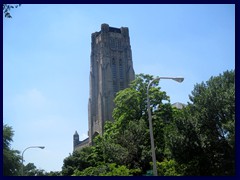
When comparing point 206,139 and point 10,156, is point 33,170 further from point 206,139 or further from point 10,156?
point 206,139

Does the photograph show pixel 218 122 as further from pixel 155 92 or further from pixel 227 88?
pixel 155 92

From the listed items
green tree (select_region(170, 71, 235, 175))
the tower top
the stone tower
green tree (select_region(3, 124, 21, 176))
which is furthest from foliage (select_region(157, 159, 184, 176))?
the tower top

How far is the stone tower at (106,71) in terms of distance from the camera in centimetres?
8056

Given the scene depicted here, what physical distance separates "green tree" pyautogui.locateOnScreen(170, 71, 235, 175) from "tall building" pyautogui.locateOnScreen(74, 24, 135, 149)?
56.0 metres

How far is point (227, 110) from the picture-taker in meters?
21.5

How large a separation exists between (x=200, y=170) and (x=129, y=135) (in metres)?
7.28

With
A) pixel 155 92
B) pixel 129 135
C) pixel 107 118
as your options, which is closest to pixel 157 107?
pixel 155 92

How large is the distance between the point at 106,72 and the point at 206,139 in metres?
61.5

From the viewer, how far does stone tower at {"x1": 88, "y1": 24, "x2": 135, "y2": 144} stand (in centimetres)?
8056

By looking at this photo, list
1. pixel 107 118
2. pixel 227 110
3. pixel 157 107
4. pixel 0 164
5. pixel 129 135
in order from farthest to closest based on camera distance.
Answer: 1. pixel 107 118
2. pixel 157 107
3. pixel 129 135
4. pixel 227 110
5. pixel 0 164

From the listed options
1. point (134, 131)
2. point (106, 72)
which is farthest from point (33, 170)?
point (106, 72)

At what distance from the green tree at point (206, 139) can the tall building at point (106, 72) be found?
56.0 metres

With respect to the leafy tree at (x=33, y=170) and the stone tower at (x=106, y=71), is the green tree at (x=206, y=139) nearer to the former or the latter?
the leafy tree at (x=33, y=170)

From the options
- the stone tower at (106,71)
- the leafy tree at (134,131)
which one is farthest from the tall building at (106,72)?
the leafy tree at (134,131)
